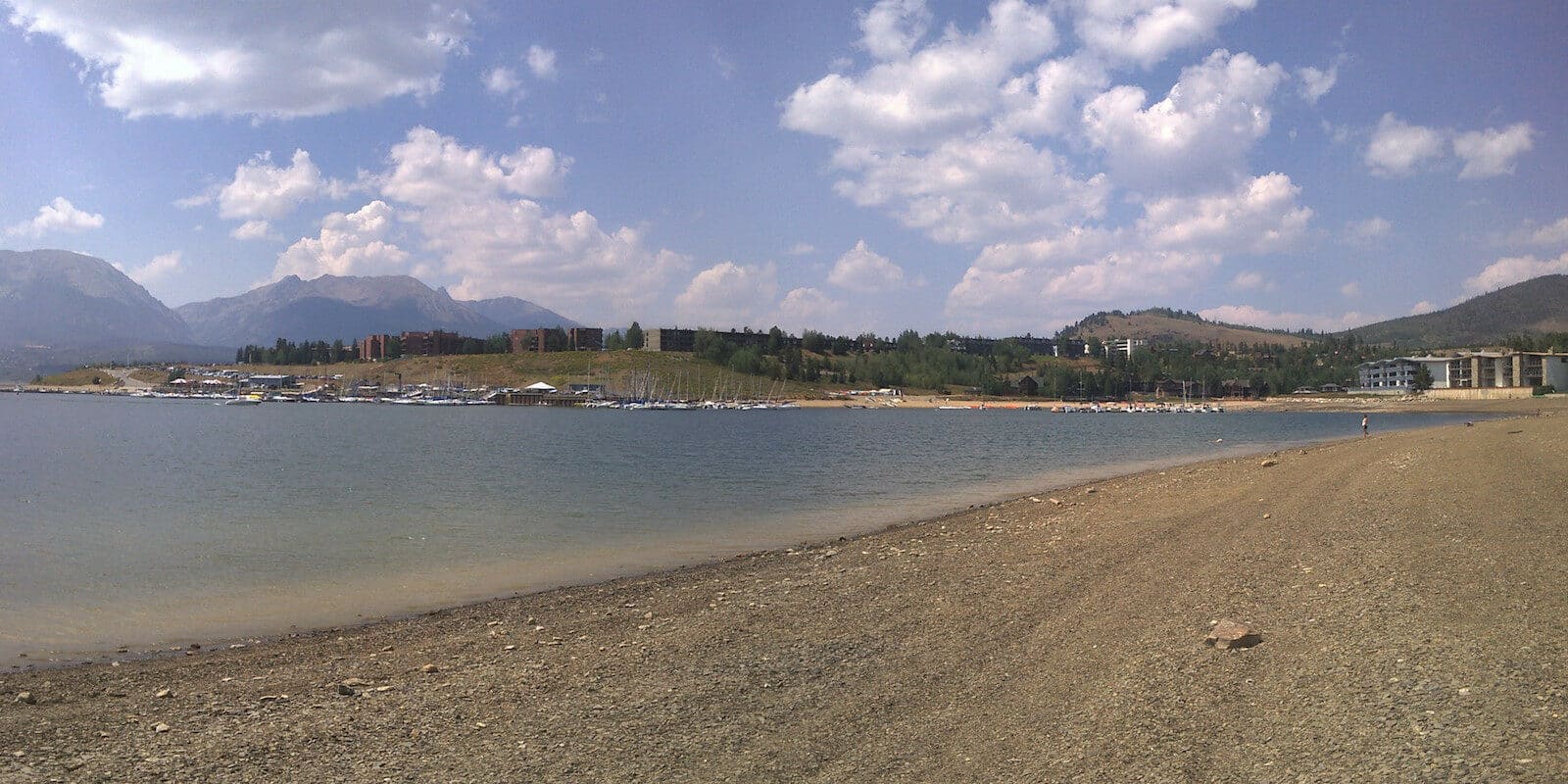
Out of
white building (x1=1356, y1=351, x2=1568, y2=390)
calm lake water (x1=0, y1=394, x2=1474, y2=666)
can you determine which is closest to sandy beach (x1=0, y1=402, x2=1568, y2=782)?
calm lake water (x1=0, y1=394, x2=1474, y2=666)

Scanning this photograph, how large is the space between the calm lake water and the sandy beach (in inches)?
118

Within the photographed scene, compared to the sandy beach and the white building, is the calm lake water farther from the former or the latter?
the white building

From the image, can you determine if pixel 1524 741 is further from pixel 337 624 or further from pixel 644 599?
pixel 337 624

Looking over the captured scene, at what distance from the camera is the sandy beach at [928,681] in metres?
6.78

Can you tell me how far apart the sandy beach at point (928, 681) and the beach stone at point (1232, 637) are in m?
0.18

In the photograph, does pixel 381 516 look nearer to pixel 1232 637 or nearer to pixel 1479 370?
pixel 1232 637

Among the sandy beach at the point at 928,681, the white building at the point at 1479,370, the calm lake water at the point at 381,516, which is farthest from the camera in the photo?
the white building at the point at 1479,370

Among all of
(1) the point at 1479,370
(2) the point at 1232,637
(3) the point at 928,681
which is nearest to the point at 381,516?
(3) the point at 928,681

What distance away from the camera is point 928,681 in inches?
350

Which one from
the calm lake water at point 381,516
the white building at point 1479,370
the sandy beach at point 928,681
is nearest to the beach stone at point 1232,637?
the sandy beach at point 928,681

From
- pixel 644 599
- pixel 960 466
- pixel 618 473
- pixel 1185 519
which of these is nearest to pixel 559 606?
pixel 644 599

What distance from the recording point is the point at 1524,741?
6039 mm

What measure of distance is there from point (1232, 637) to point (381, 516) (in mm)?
23881

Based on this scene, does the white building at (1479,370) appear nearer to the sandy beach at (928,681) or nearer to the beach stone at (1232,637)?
the sandy beach at (928,681)
